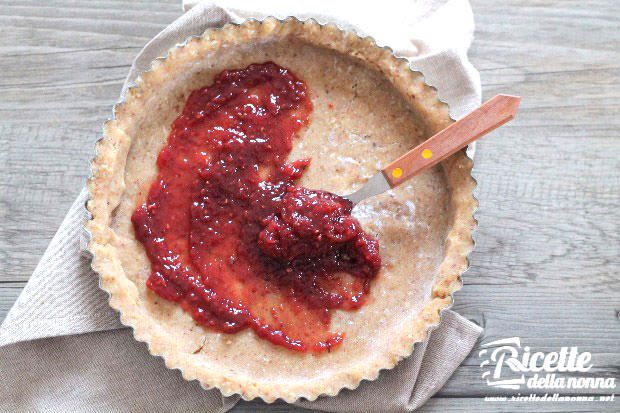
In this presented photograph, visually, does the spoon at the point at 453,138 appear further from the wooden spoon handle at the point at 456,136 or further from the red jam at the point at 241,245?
the red jam at the point at 241,245

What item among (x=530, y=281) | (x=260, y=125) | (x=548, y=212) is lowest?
(x=530, y=281)

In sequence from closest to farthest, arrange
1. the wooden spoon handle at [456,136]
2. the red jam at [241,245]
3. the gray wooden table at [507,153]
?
the wooden spoon handle at [456,136] → the red jam at [241,245] → the gray wooden table at [507,153]

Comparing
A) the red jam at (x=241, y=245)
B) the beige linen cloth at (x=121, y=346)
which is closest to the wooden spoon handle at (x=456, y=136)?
the red jam at (x=241, y=245)

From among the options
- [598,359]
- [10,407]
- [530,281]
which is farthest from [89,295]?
[598,359]

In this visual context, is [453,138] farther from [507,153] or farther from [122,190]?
[122,190]

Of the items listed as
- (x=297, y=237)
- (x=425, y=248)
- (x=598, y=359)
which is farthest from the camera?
(x=598, y=359)

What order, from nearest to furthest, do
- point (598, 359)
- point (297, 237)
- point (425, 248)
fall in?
point (297, 237) → point (425, 248) → point (598, 359)

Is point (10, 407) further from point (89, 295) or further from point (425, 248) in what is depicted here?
point (425, 248)
